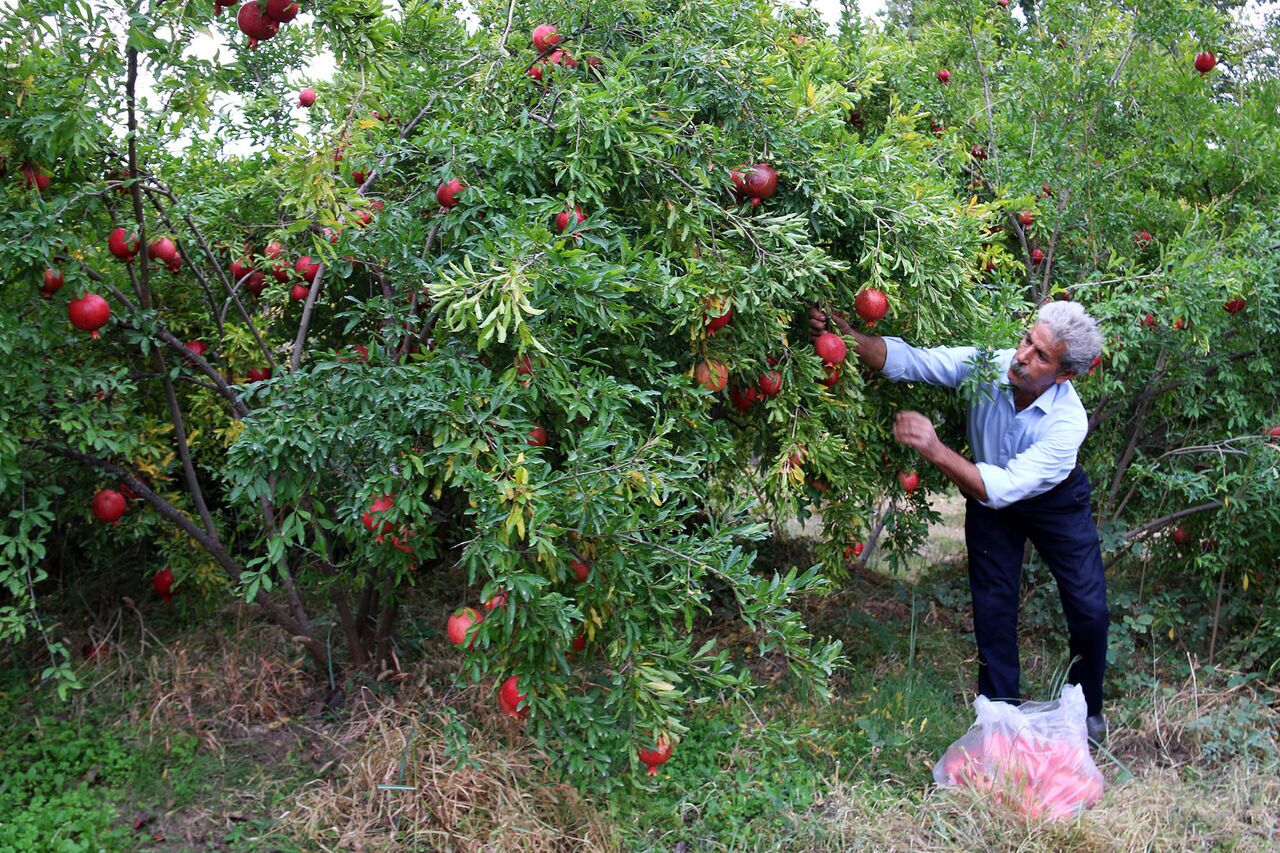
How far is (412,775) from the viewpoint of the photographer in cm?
304

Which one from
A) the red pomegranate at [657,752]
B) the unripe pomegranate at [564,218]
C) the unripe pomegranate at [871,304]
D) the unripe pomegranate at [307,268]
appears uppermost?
the unripe pomegranate at [564,218]

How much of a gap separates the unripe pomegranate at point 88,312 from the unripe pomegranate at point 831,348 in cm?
216

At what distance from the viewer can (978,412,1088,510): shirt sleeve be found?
3.30 m

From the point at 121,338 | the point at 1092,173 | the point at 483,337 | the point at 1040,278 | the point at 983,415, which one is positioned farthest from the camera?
the point at 1040,278

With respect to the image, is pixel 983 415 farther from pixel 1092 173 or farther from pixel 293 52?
pixel 293 52

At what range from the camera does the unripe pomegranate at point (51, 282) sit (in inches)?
108

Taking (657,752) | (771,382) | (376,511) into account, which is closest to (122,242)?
(376,511)

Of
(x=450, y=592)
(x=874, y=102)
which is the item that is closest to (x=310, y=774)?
(x=450, y=592)

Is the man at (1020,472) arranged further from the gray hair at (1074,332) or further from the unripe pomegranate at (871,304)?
the unripe pomegranate at (871,304)

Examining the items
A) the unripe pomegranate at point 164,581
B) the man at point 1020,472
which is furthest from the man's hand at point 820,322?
Answer: the unripe pomegranate at point 164,581

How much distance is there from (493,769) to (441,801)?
0.58ft

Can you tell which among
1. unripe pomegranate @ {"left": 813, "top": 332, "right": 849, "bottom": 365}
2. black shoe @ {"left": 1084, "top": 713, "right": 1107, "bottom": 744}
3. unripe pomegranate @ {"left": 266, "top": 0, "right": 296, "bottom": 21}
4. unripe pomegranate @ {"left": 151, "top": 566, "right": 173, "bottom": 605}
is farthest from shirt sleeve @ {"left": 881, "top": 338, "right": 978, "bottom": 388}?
unripe pomegranate @ {"left": 151, "top": 566, "right": 173, "bottom": 605}

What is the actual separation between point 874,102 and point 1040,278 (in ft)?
3.69

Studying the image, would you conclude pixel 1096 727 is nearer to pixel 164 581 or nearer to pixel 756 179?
pixel 756 179
